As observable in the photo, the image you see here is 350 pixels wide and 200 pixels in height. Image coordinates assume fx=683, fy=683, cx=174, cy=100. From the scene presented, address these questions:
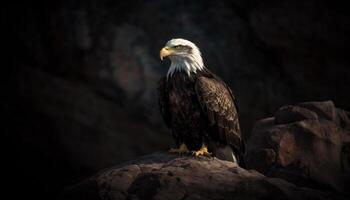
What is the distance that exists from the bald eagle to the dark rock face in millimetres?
369

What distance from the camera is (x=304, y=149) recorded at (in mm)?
9008

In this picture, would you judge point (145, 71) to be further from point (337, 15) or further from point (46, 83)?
point (337, 15)

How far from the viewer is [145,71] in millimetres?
14117

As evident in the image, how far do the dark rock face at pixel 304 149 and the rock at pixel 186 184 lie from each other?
1.03 meters

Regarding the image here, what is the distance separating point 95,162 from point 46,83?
1988 millimetres

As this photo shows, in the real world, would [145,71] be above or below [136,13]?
below

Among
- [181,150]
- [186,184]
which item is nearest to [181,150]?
[181,150]

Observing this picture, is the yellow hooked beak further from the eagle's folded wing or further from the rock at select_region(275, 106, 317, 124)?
the rock at select_region(275, 106, 317, 124)

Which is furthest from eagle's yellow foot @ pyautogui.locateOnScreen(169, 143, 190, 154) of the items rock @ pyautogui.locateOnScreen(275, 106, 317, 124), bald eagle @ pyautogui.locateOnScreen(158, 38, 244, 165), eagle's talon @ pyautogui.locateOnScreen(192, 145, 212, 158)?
rock @ pyautogui.locateOnScreen(275, 106, 317, 124)

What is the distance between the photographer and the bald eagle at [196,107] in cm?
874

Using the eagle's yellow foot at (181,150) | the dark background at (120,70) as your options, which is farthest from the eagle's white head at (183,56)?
the dark background at (120,70)

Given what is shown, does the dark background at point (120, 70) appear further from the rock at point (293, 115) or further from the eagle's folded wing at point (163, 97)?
the eagle's folded wing at point (163, 97)

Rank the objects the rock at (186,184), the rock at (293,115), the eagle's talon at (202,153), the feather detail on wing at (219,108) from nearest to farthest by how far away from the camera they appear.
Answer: the rock at (186,184) < the eagle's talon at (202,153) < the feather detail on wing at (219,108) < the rock at (293,115)

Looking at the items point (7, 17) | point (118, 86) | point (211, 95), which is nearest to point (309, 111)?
point (211, 95)
